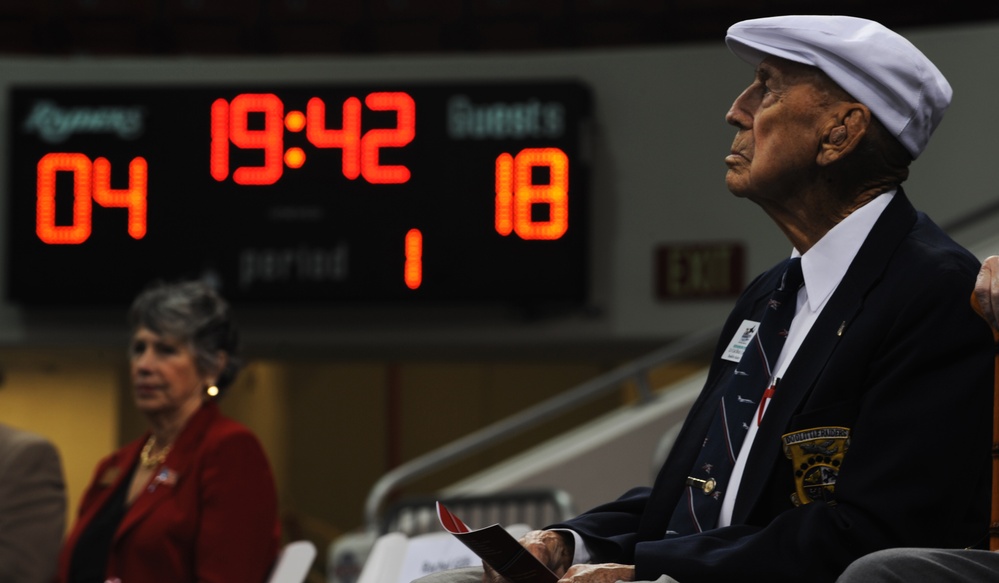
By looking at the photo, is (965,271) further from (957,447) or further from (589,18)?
(589,18)

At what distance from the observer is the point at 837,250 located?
205 cm

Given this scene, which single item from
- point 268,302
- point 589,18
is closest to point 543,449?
point 268,302

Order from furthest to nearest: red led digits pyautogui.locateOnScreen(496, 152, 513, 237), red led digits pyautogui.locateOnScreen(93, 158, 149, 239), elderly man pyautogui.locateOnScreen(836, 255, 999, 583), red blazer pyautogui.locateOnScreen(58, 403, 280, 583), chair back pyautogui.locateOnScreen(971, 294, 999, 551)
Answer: red led digits pyautogui.locateOnScreen(93, 158, 149, 239), red led digits pyautogui.locateOnScreen(496, 152, 513, 237), red blazer pyautogui.locateOnScreen(58, 403, 280, 583), chair back pyautogui.locateOnScreen(971, 294, 999, 551), elderly man pyautogui.locateOnScreen(836, 255, 999, 583)

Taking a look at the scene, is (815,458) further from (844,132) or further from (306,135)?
(306,135)

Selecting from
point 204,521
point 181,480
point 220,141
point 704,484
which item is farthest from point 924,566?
point 220,141

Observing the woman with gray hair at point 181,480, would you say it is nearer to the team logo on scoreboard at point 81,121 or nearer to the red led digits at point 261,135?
the red led digits at point 261,135

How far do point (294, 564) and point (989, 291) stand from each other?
1852mm

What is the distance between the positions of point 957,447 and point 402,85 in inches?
228

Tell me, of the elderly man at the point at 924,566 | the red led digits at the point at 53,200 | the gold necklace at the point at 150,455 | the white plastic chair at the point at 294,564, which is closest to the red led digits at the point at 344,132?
the red led digits at the point at 53,200

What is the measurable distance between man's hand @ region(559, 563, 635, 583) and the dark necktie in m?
0.17

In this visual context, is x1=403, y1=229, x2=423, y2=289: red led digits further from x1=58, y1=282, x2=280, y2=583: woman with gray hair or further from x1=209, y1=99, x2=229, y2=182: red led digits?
x1=58, y1=282, x2=280, y2=583: woman with gray hair

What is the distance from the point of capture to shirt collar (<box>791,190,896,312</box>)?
6.67 feet

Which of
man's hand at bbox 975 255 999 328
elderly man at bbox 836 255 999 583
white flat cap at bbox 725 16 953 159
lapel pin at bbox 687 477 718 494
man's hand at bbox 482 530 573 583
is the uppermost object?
white flat cap at bbox 725 16 953 159

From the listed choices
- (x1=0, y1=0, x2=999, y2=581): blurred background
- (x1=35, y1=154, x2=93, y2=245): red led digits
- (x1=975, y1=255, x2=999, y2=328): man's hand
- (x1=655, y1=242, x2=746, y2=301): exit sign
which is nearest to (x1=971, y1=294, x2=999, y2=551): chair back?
(x1=975, y1=255, x2=999, y2=328): man's hand
